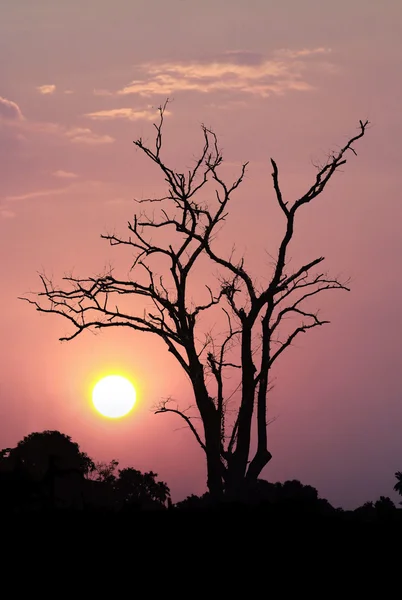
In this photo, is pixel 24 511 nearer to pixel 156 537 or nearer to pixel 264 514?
pixel 156 537

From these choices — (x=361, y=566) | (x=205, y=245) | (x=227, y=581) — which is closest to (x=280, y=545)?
(x=361, y=566)

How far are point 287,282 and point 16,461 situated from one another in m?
20.8

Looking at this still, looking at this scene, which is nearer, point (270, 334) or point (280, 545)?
point (280, 545)

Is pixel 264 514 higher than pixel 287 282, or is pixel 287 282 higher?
pixel 287 282

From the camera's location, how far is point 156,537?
258cm

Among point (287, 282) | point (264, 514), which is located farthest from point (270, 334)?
point (264, 514)

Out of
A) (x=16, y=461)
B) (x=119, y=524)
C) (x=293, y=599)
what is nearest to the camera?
(x=293, y=599)

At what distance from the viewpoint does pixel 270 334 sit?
2397 cm

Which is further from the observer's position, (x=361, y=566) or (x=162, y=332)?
(x=162, y=332)

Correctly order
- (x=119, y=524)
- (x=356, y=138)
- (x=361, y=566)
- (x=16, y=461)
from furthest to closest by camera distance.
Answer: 1. (x=356, y=138)
2. (x=16, y=461)
3. (x=119, y=524)
4. (x=361, y=566)

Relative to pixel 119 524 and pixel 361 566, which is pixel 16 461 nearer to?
pixel 119 524

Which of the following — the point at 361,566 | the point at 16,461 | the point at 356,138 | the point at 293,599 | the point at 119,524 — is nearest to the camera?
the point at 293,599

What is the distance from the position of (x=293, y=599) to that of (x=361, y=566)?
0.39m

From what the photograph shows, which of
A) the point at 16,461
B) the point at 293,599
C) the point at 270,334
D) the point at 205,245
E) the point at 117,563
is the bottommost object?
the point at 293,599
